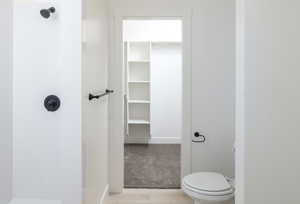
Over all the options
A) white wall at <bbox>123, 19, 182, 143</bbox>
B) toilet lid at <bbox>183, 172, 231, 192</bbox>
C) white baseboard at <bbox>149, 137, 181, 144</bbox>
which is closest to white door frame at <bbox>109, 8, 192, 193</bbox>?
toilet lid at <bbox>183, 172, 231, 192</bbox>

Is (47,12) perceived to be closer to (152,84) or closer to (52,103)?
(52,103)

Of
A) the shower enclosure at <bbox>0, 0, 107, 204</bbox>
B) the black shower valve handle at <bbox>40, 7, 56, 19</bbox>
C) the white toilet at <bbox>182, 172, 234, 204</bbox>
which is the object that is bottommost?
the white toilet at <bbox>182, 172, 234, 204</bbox>

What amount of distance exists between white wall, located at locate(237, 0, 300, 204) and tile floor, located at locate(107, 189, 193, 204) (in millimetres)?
1347

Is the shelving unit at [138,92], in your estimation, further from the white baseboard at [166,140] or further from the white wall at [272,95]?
the white wall at [272,95]

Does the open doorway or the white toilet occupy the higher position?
the open doorway

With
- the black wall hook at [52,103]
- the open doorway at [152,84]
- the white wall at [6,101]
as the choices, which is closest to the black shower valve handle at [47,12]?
the white wall at [6,101]

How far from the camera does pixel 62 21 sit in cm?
131

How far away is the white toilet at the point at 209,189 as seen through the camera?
1.90 meters

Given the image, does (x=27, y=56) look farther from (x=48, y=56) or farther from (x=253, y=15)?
(x=253, y=15)

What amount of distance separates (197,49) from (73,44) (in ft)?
5.44

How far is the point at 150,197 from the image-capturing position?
8.78ft

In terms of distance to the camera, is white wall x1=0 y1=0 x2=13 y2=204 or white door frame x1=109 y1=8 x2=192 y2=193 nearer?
white wall x1=0 y1=0 x2=13 y2=204

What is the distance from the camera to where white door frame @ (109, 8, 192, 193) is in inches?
105

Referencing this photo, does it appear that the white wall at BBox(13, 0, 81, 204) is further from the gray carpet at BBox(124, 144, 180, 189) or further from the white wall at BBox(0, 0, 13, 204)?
the gray carpet at BBox(124, 144, 180, 189)
